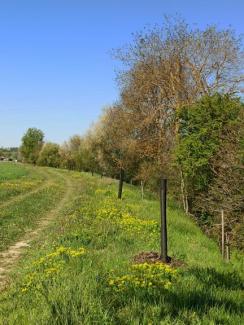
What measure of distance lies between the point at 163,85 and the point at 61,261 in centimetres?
2391

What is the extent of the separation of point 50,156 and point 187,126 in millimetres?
89715

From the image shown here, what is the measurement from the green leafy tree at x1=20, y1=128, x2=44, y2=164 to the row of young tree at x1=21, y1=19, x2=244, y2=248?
90.6m

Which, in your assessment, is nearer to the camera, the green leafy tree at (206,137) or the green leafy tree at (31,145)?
the green leafy tree at (206,137)

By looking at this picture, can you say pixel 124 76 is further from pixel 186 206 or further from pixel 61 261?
pixel 61 261

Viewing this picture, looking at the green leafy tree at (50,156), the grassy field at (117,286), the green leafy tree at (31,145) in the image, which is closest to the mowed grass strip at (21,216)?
the grassy field at (117,286)

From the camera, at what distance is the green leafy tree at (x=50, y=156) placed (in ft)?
366

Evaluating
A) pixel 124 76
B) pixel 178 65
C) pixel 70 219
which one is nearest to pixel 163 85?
pixel 178 65

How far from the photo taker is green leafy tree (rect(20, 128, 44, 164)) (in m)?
128

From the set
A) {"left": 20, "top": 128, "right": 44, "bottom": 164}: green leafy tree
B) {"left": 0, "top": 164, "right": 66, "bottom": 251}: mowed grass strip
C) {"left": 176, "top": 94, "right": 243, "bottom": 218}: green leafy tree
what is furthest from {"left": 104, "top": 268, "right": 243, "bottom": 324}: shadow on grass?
{"left": 20, "top": 128, "right": 44, "bottom": 164}: green leafy tree

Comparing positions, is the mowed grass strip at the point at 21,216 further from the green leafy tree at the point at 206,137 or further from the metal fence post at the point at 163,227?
the green leafy tree at the point at 206,137

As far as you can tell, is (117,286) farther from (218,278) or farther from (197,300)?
(218,278)

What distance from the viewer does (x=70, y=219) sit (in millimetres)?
17516

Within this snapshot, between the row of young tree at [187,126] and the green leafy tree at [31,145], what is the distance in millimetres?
90553

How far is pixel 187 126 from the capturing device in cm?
2491
